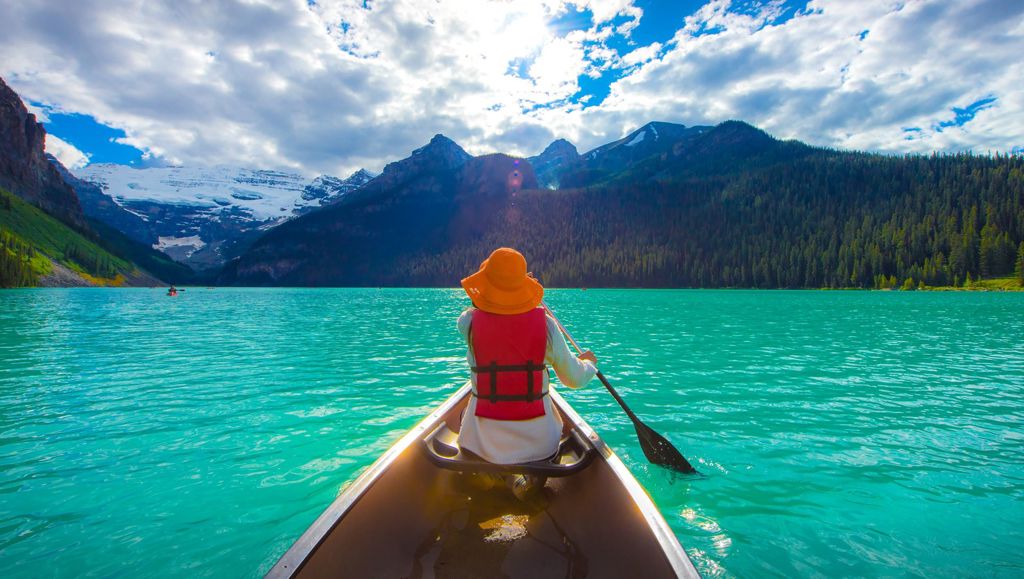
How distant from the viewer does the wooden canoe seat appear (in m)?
4.95

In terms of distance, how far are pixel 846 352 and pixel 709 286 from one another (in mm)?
160332

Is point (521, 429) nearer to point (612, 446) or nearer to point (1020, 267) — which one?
point (612, 446)

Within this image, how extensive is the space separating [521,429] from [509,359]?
31.7 inches

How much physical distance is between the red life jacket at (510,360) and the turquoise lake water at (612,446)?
129 inches

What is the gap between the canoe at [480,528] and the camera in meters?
4.20

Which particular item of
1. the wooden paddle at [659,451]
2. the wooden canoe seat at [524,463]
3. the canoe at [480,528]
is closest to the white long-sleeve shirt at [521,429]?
the wooden canoe seat at [524,463]

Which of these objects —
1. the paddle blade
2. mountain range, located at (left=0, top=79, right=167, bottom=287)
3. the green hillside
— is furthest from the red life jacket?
the green hillside

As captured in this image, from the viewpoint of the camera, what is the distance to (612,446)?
32.4 ft

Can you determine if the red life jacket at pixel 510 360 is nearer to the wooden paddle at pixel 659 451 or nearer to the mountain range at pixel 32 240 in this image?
the wooden paddle at pixel 659 451

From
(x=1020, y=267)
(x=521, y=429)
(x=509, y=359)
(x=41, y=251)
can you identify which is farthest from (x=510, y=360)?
(x=41, y=251)

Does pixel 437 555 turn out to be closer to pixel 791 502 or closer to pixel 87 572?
pixel 87 572

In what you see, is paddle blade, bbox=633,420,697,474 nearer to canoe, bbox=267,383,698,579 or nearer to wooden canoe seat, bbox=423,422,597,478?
wooden canoe seat, bbox=423,422,597,478

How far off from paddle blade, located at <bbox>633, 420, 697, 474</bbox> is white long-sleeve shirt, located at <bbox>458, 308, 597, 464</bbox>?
364 centimetres

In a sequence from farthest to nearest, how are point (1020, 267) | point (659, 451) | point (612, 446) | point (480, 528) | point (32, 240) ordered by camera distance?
point (32, 240) < point (1020, 267) < point (612, 446) < point (659, 451) < point (480, 528)
